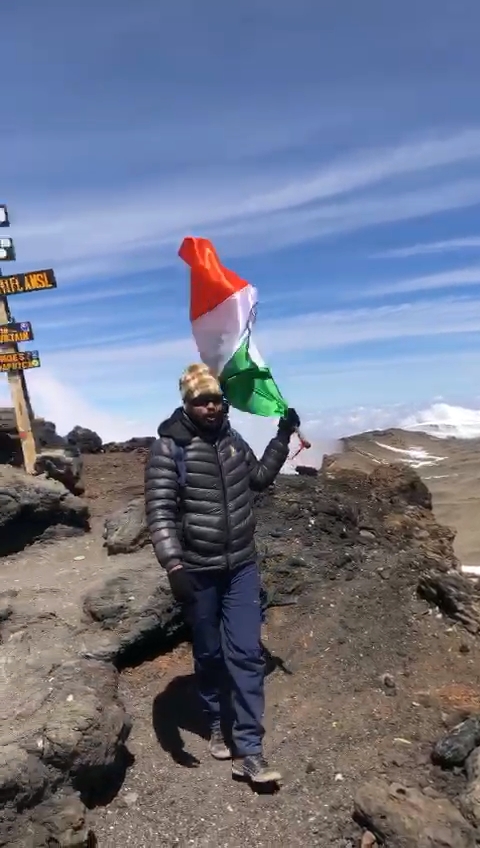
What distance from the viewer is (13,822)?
4.48 m

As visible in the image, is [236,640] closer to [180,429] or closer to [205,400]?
[180,429]

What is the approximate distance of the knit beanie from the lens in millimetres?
5148

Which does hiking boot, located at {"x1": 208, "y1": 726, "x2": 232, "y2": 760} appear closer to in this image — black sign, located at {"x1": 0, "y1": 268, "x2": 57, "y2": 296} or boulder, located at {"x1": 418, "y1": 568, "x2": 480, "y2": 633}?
boulder, located at {"x1": 418, "y1": 568, "x2": 480, "y2": 633}

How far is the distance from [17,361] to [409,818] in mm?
9475

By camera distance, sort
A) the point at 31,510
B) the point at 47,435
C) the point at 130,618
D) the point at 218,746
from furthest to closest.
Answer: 1. the point at 47,435
2. the point at 31,510
3. the point at 130,618
4. the point at 218,746

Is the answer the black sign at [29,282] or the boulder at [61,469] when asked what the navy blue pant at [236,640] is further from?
the black sign at [29,282]

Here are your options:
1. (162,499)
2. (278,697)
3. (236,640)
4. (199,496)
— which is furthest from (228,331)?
(278,697)

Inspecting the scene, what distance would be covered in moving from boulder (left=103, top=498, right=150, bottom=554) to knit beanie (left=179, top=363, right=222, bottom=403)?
3.96 meters

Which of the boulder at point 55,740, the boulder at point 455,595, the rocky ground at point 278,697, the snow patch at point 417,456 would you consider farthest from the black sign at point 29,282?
the snow patch at point 417,456

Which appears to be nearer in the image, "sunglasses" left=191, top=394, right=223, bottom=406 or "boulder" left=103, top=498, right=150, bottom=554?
"sunglasses" left=191, top=394, right=223, bottom=406

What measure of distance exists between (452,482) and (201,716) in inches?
1463

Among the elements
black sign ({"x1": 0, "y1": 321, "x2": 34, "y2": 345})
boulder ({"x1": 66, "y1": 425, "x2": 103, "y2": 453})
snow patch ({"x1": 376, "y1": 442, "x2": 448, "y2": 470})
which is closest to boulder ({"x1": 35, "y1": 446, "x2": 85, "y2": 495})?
black sign ({"x1": 0, "y1": 321, "x2": 34, "y2": 345})

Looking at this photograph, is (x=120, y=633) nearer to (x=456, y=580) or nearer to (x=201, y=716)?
(x=201, y=716)

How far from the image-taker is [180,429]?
5.21m
